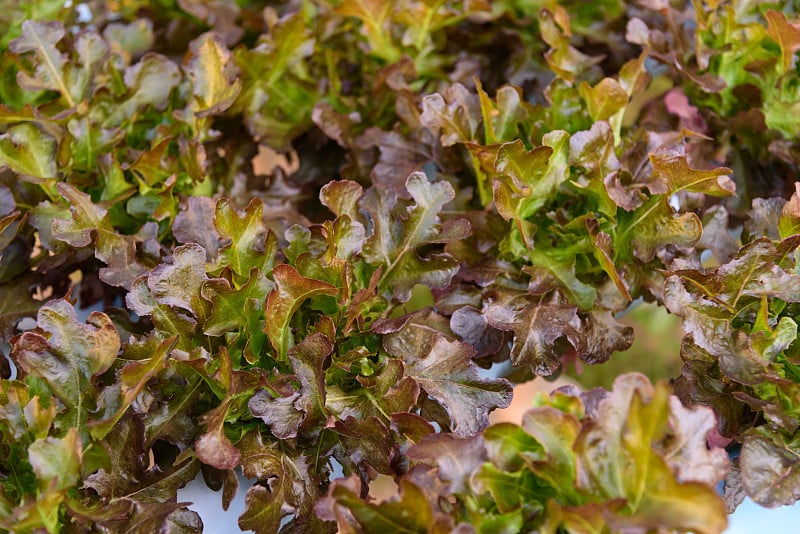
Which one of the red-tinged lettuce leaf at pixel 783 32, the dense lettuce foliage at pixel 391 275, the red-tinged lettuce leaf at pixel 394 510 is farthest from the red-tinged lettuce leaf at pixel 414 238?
the red-tinged lettuce leaf at pixel 783 32

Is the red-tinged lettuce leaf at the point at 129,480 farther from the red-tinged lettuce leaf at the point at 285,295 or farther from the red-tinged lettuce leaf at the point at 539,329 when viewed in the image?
the red-tinged lettuce leaf at the point at 539,329

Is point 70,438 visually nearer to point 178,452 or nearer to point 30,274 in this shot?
point 178,452

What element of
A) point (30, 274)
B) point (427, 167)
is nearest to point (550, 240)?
point (427, 167)

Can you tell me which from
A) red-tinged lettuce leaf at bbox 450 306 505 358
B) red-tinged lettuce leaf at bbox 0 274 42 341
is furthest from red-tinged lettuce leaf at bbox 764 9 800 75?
red-tinged lettuce leaf at bbox 0 274 42 341

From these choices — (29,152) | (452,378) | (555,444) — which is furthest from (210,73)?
(555,444)

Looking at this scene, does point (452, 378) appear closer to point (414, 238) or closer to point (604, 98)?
point (414, 238)
